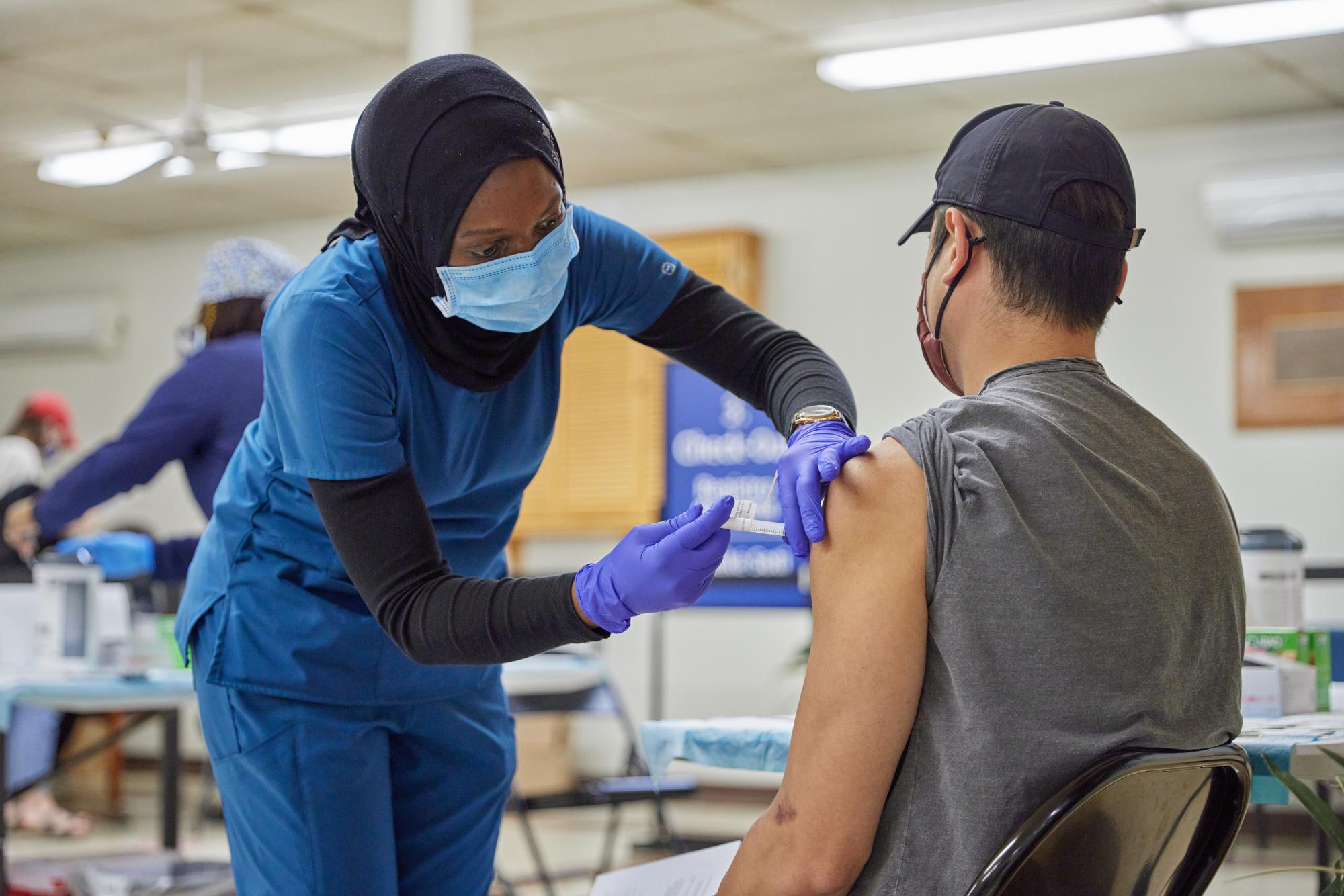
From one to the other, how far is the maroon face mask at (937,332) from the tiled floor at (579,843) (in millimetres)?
2909

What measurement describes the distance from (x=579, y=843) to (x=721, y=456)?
1.61m

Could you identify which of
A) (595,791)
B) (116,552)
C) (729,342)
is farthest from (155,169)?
(729,342)

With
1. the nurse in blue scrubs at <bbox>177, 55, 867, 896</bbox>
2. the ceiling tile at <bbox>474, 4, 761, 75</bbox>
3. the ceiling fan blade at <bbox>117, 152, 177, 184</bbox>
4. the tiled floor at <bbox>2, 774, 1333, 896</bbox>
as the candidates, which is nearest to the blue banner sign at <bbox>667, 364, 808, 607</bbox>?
the tiled floor at <bbox>2, 774, 1333, 896</bbox>

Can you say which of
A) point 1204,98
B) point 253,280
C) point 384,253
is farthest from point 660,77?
point 384,253

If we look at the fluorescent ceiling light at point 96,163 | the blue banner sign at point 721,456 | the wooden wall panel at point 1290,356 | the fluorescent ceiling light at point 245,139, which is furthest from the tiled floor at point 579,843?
the fluorescent ceiling light at point 245,139

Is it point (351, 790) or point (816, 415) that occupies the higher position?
point (816, 415)

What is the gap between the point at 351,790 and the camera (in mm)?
1368

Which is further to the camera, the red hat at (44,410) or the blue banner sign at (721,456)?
the blue banner sign at (721,456)

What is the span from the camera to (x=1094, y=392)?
1131mm

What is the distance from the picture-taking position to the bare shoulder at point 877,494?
1.05m

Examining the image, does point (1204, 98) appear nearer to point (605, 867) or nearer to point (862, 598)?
point (605, 867)

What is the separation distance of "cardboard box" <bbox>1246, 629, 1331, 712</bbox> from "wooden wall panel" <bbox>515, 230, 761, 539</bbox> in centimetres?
422

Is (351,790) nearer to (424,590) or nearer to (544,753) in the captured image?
(424,590)

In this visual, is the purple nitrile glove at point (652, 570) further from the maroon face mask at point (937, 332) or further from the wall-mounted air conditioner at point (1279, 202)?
the wall-mounted air conditioner at point (1279, 202)
